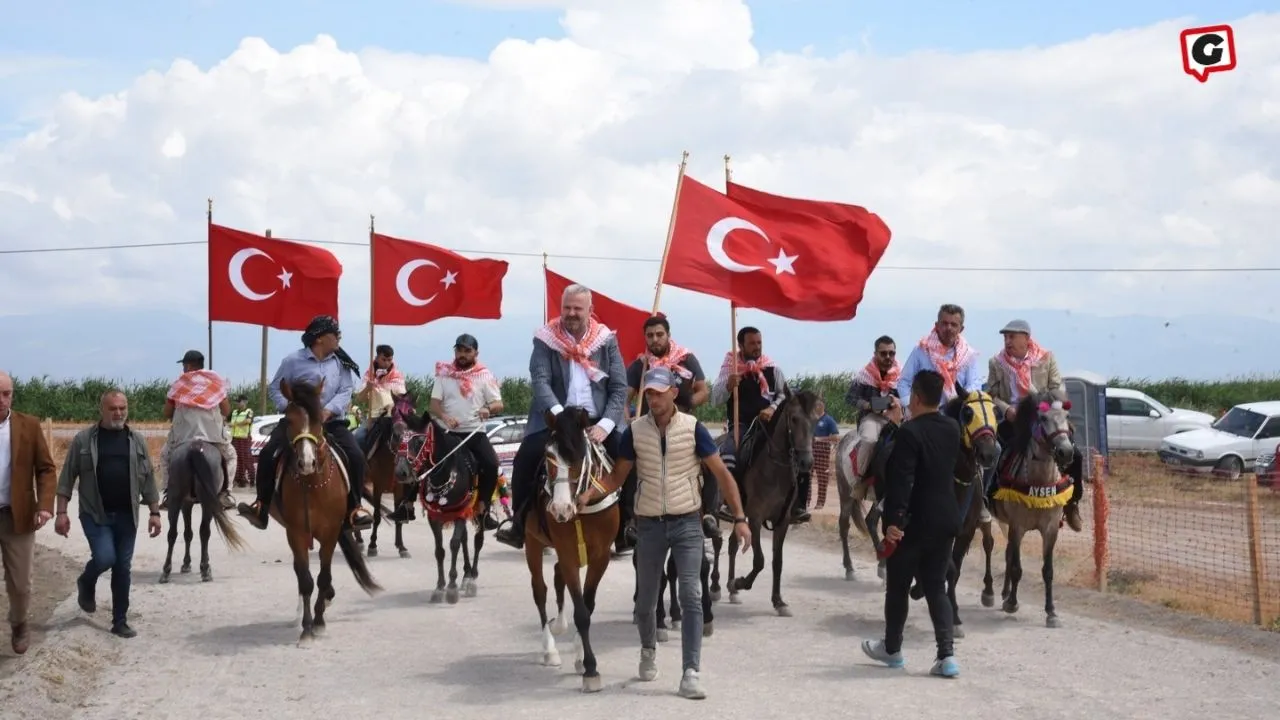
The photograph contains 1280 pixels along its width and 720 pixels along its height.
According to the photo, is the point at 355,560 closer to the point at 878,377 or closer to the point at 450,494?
the point at 450,494

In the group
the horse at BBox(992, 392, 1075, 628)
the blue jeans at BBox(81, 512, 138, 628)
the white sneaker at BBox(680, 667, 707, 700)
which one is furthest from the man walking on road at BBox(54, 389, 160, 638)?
the horse at BBox(992, 392, 1075, 628)

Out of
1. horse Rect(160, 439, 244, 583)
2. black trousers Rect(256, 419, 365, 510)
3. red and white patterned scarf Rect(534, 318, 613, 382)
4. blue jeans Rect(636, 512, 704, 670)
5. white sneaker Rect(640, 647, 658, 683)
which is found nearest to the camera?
blue jeans Rect(636, 512, 704, 670)

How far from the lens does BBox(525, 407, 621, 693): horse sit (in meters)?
9.58

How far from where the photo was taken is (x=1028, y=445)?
13.0 meters

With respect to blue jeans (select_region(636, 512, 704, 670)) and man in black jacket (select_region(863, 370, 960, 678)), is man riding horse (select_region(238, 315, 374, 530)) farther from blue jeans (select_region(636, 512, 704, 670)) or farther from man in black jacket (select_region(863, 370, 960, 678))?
man in black jacket (select_region(863, 370, 960, 678))

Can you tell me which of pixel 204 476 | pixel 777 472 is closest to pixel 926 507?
pixel 777 472

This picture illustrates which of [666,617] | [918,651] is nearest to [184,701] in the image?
[666,617]

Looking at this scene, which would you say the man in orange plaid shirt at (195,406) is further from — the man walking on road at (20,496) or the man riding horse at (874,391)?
the man riding horse at (874,391)

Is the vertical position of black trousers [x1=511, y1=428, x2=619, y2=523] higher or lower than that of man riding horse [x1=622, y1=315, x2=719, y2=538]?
lower

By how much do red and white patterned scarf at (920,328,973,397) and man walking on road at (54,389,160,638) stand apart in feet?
23.3

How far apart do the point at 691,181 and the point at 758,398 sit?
2236 millimetres

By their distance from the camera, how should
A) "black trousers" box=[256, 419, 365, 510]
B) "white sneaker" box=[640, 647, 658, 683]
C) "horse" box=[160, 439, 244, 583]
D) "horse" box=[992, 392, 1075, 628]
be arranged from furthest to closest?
"horse" box=[160, 439, 244, 583] < "horse" box=[992, 392, 1075, 628] < "black trousers" box=[256, 419, 365, 510] < "white sneaker" box=[640, 647, 658, 683]

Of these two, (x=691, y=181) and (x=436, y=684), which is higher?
(x=691, y=181)

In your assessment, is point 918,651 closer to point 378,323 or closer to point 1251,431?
point 378,323
